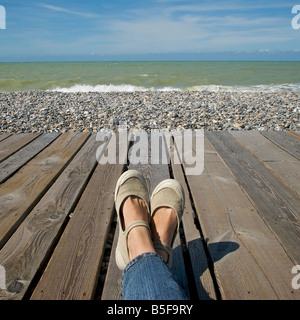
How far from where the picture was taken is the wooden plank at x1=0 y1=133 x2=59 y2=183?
204cm

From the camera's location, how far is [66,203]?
1.61 m

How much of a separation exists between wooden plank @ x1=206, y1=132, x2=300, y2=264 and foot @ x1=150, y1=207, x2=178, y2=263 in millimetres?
547

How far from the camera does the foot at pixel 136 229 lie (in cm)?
103

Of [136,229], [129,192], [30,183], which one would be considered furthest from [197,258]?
[30,183]

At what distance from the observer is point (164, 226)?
4.08 ft

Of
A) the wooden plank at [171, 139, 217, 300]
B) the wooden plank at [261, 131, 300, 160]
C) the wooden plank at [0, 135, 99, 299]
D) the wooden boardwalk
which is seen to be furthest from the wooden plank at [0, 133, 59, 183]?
the wooden plank at [261, 131, 300, 160]

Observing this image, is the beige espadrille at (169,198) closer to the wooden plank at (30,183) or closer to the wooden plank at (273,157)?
the wooden plank at (30,183)

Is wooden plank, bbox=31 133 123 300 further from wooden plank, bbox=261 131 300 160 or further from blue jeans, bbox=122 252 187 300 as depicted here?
wooden plank, bbox=261 131 300 160

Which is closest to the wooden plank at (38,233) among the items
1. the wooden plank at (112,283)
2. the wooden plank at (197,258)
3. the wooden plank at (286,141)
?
the wooden plank at (112,283)

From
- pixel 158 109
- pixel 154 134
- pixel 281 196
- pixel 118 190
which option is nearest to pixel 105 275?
pixel 118 190

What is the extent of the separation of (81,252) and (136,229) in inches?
11.8

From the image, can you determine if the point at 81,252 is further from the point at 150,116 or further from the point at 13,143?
the point at 150,116
